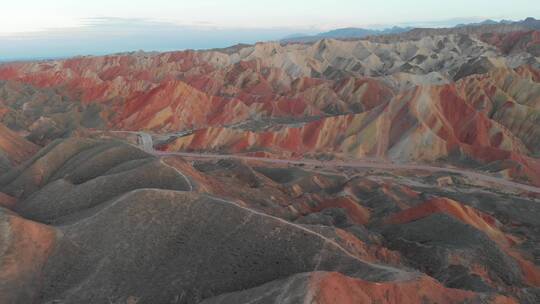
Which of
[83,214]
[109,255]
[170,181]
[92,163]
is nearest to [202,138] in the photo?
[92,163]

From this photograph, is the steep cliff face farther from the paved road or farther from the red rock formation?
the red rock formation

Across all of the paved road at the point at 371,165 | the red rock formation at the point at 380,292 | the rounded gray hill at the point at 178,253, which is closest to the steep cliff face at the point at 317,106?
the paved road at the point at 371,165

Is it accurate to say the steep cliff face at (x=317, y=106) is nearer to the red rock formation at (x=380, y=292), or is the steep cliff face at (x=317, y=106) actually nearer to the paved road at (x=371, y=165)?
the paved road at (x=371, y=165)

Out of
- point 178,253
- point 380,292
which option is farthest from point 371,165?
point 380,292

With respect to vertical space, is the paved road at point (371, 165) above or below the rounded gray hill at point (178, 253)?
below

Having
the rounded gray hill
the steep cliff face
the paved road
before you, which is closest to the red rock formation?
the rounded gray hill

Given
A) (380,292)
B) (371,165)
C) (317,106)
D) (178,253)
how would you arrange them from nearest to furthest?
1. (380,292)
2. (178,253)
3. (371,165)
4. (317,106)

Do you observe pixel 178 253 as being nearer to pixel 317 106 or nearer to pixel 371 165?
pixel 371 165

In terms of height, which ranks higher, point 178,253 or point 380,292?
point 380,292

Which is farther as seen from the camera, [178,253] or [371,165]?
[371,165]

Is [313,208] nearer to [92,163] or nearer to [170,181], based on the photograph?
[170,181]

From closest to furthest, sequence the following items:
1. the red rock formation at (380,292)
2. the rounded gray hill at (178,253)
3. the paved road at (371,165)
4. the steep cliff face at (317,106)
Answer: the red rock formation at (380,292) < the rounded gray hill at (178,253) < the paved road at (371,165) < the steep cliff face at (317,106)
